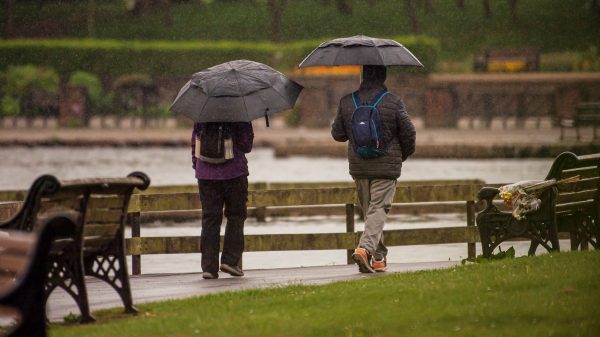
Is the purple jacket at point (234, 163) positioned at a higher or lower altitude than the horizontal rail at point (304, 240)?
higher

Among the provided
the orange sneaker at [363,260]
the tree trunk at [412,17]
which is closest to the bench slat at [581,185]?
the orange sneaker at [363,260]

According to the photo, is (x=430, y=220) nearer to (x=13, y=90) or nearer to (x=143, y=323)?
(x=143, y=323)

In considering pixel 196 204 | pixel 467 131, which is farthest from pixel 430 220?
pixel 467 131

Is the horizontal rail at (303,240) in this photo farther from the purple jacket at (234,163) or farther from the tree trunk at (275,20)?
the tree trunk at (275,20)

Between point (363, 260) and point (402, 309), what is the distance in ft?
9.78

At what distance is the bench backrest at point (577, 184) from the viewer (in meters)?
12.6

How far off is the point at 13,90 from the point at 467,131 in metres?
17.9

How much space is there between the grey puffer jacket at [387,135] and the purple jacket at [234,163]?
72 cm

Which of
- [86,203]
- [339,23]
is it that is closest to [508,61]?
[339,23]

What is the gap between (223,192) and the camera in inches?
470

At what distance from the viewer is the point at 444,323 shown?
27.8 ft

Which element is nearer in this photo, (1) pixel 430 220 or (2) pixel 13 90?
(1) pixel 430 220

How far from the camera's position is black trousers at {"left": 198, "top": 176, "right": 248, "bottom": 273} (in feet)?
39.0

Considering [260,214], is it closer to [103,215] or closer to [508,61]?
[103,215]
